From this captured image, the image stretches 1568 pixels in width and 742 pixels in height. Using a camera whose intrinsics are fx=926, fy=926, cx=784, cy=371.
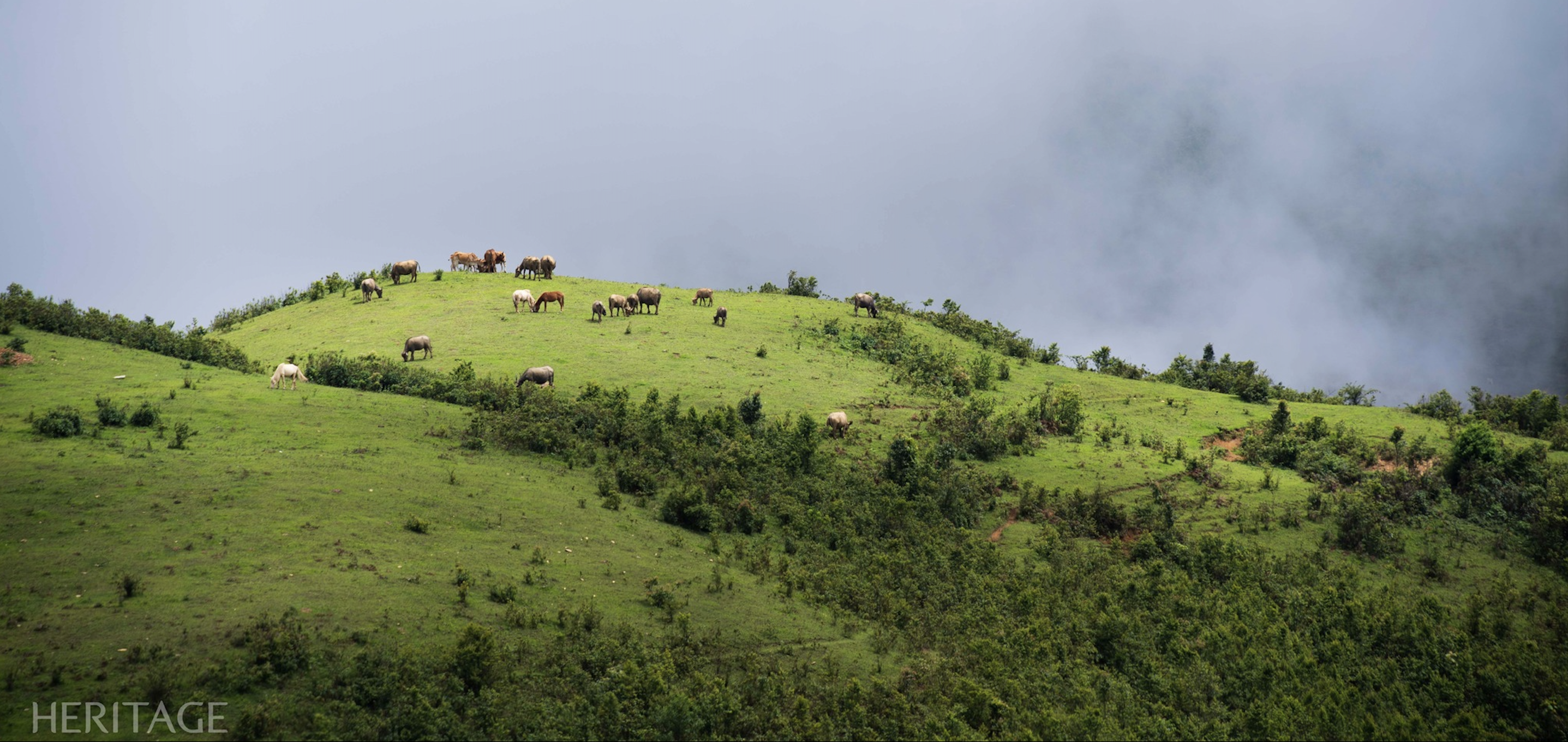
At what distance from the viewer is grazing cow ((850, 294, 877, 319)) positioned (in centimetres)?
5328

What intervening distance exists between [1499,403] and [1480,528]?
45.1 feet

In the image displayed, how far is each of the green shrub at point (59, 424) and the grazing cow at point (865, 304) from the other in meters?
36.7

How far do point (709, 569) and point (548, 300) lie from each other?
25.0m

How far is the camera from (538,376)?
36438 mm

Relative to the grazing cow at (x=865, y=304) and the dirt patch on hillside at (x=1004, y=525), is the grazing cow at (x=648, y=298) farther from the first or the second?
the dirt patch on hillside at (x=1004, y=525)

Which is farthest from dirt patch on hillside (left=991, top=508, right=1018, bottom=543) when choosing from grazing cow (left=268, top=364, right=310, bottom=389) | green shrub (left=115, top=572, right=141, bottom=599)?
grazing cow (left=268, top=364, right=310, bottom=389)

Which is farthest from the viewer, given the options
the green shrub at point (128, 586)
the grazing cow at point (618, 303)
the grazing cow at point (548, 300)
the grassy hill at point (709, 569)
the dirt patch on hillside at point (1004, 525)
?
the grazing cow at point (618, 303)

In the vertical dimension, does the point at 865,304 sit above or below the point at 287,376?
above

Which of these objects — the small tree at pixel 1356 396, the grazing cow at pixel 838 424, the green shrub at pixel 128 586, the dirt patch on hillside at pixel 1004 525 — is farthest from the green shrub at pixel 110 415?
the small tree at pixel 1356 396

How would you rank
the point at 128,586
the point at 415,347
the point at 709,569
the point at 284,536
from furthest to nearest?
1. the point at 415,347
2. the point at 709,569
3. the point at 284,536
4. the point at 128,586

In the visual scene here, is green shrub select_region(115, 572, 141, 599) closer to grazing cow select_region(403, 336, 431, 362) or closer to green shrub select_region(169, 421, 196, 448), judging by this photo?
green shrub select_region(169, 421, 196, 448)

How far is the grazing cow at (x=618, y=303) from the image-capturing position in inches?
1909

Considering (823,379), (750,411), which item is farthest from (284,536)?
(823,379)

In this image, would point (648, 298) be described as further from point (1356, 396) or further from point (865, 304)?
point (1356, 396)
